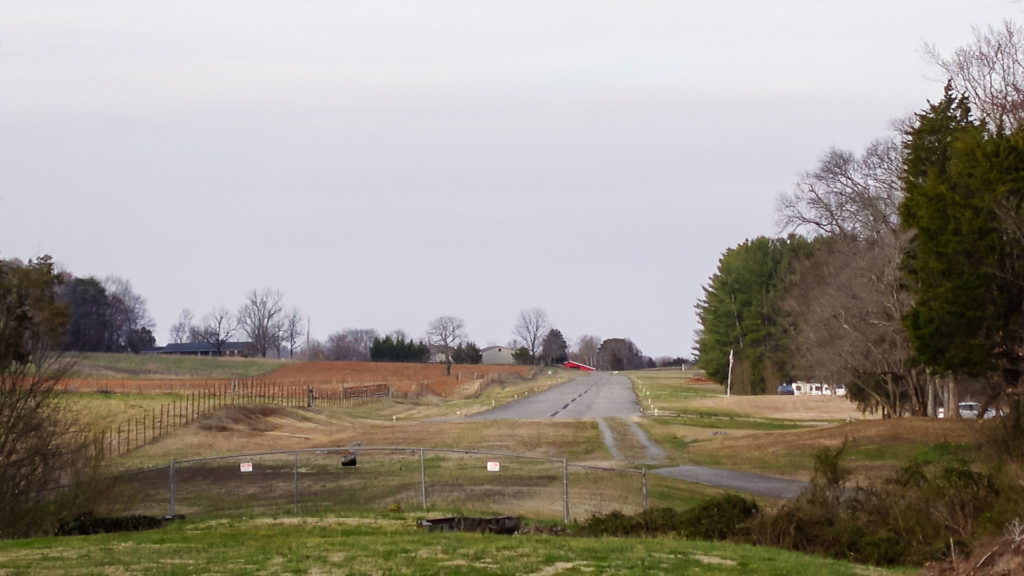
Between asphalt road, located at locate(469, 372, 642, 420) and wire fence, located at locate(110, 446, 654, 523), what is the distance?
26.8 metres

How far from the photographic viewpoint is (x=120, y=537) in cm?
1923

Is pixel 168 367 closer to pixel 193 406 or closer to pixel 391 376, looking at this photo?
pixel 391 376

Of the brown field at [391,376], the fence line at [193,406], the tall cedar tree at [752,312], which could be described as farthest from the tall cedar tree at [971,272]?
the brown field at [391,376]

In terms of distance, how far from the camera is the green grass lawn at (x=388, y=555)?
14242 millimetres

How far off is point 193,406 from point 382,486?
97.7 ft

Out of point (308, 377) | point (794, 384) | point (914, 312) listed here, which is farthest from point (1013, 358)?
point (308, 377)

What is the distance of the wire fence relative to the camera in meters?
26.0

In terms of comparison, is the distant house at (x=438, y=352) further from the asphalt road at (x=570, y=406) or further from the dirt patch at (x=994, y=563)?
the dirt patch at (x=994, y=563)

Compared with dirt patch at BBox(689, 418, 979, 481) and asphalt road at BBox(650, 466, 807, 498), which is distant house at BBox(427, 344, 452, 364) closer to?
dirt patch at BBox(689, 418, 979, 481)

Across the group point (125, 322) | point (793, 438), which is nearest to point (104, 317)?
point (125, 322)

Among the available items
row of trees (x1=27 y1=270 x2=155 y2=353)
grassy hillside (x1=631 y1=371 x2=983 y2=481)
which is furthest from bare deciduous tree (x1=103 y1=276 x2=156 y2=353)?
grassy hillside (x1=631 y1=371 x2=983 y2=481)

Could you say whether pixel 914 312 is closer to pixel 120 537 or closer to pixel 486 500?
pixel 486 500

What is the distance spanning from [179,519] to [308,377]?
95.1m

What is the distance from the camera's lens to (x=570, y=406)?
78250 mm
